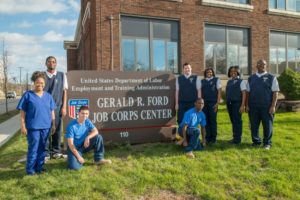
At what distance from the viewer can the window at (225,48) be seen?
18531mm

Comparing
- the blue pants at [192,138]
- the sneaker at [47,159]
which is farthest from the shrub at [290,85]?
the sneaker at [47,159]

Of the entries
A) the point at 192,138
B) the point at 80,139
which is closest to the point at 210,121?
the point at 192,138

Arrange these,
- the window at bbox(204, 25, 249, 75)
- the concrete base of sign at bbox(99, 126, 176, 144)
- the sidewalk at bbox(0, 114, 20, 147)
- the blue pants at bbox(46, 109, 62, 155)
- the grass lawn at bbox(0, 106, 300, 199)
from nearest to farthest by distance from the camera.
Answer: the grass lawn at bbox(0, 106, 300, 199), the blue pants at bbox(46, 109, 62, 155), the concrete base of sign at bbox(99, 126, 176, 144), the sidewalk at bbox(0, 114, 20, 147), the window at bbox(204, 25, 249, 75)

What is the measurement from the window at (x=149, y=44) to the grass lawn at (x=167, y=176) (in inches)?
362

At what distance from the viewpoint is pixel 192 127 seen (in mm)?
7109

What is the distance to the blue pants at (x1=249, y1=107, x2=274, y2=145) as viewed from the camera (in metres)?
7.48

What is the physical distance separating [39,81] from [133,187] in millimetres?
2238

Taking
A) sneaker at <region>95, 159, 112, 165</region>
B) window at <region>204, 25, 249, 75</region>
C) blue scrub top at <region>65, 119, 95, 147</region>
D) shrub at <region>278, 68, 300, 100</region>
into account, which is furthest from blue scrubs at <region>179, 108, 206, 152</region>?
window at <region>204, 25, 249, 75</region>

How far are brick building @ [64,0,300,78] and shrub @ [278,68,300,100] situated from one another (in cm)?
480

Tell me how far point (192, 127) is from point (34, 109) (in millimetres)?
2943

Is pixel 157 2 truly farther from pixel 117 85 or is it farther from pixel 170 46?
pixel 117 85

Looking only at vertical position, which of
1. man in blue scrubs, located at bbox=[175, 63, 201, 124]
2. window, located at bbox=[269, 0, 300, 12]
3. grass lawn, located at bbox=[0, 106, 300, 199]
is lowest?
grass lawn, located at bbox=[0, 106, 300, 199]

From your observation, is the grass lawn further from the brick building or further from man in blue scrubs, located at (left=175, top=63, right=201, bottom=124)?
the brick building

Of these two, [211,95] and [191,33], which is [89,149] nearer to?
[211,95]
